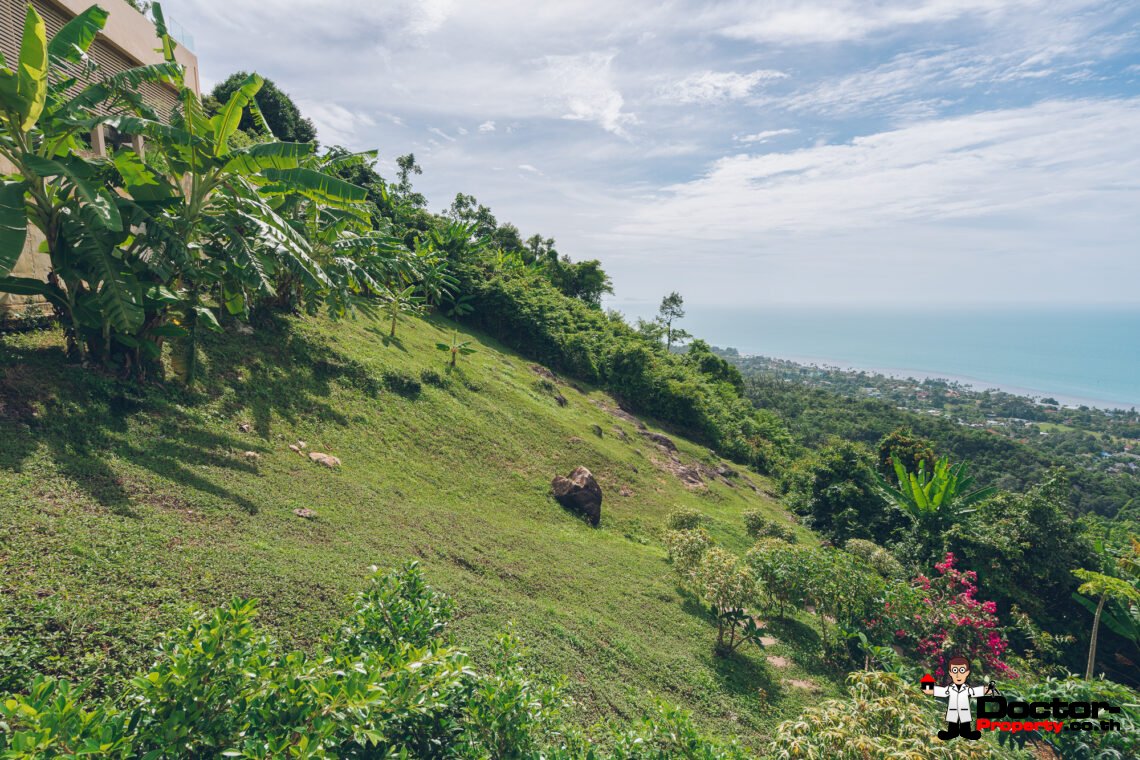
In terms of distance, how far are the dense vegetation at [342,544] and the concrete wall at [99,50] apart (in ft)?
3.67

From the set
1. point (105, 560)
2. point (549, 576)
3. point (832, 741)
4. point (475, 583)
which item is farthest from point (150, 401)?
point (832, 741)

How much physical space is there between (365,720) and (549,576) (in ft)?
27.5

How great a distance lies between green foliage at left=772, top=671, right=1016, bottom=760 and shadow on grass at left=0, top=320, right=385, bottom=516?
8835 millimetres

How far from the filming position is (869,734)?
15.9 feet

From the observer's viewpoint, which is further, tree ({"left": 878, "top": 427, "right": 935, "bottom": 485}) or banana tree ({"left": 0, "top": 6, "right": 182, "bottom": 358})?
tree ({"left": 878, "top": 427, "right": 935, "bottom": 485})

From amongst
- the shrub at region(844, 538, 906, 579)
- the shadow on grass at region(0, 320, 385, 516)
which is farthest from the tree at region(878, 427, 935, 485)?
the shadow on grass at region(0, 320, 385, 516)

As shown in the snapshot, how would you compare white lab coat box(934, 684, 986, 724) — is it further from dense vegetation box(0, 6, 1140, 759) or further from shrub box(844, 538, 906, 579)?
shrub box(844, 538, 906, 579)

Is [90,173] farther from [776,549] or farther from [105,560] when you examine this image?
[776,549]

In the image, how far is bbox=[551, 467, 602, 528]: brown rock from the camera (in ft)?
52.0

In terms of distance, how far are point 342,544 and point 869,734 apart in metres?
7.99

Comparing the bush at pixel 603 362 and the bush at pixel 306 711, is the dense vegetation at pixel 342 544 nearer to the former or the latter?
the bush at pixel 306 711

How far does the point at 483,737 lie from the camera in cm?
373

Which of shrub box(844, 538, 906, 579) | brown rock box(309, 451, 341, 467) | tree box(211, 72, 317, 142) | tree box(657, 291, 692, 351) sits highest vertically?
tree box(211, 72, 317, 142)

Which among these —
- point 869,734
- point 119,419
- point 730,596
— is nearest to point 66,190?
point 119,419
